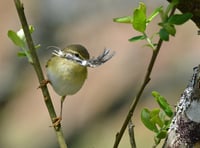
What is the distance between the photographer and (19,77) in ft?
14.6

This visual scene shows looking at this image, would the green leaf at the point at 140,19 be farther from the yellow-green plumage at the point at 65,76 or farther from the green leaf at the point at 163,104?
the yellow-green plumage at the point at 65,76

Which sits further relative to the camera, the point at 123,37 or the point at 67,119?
the point at 123,37

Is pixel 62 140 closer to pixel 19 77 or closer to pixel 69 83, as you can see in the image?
pixel 69 83

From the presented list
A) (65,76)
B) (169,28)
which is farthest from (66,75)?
(169,28)

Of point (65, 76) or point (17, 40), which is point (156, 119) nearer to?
point (17, 40)

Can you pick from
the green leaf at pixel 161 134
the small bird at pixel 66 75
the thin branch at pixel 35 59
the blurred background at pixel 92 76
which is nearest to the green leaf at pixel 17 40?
the thin branch at pixel 35 59

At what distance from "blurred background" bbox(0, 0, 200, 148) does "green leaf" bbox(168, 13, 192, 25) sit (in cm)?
277

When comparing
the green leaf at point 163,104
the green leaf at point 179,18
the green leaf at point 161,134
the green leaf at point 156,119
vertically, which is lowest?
the green leaf at point 161,134

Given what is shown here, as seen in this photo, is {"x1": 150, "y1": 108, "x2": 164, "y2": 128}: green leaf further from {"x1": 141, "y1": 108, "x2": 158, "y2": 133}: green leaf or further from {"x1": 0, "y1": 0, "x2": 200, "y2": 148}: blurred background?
{"x1": 0, "y1": 0, "x2": 200, "y2": 148}: blurred background

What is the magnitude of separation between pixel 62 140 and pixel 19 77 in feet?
11.6

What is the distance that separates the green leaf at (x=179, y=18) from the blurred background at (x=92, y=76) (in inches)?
109

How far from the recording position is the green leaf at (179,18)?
2.31ft

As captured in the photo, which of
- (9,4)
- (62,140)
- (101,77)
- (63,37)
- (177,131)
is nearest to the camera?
(177,131)

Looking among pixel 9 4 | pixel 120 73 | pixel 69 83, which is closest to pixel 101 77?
pixel 120 73
